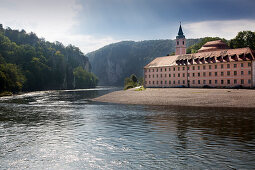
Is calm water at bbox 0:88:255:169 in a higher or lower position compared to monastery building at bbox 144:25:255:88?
lower

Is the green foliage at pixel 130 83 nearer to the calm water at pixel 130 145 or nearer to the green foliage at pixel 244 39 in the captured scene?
the green foliage at pixel 244 39

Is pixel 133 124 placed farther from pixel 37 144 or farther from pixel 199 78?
pixel 199 78

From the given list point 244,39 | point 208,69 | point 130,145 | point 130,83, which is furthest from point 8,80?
point 244,39

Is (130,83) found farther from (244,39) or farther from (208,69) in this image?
(244,39)

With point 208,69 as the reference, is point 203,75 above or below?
below

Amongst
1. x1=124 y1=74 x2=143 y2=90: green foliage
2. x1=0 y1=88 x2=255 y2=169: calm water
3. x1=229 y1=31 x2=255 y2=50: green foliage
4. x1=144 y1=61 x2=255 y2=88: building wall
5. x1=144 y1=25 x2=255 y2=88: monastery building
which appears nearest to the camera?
x1=0 y1=88 x2=255 y2=169: calm water

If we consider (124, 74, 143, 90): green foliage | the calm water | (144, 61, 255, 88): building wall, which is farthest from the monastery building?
the calm water

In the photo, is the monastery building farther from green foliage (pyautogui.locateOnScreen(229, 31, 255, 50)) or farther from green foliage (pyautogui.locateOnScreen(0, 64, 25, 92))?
green foliage (pyautogui.locateOnScreen(0, 64, 25, 92))

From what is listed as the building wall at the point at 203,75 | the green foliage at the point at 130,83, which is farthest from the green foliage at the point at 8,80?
the building wall at the point at 203,75

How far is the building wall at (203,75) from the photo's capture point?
8494 cm

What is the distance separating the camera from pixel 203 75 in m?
96.2

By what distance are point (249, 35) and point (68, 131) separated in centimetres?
11295

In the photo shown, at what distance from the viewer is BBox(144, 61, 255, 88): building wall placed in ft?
279

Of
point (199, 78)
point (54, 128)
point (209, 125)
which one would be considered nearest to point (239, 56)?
point (199, 78)
